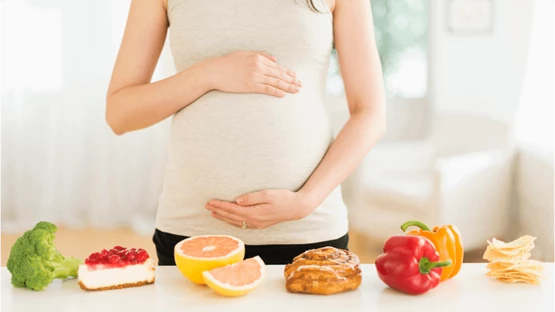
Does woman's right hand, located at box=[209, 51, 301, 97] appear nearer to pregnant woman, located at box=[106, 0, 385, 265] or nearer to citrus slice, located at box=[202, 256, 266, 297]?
pregnant woman, located at box=[106, 0, 385, 265]

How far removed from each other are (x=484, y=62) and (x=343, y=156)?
313 centimetres

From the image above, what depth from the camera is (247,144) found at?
1318 millimetres

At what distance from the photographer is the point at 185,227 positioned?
1.36 m

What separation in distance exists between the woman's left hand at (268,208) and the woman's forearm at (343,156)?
0.02 metres

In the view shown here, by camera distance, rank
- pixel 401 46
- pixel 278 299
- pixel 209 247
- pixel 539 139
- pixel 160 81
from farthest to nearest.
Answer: pixel 401 46
pixel 539 139
pixel 160 81
pixel 209 247
pixel 278 299

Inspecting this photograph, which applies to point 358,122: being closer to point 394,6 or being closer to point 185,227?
point 185,227

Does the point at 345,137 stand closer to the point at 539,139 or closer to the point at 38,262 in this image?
the point at 38,262

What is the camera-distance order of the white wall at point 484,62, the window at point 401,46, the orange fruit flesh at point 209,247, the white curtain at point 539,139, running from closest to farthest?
the orange fruit flesh at point 209,247 → the white curtain at point 539,139 → the white wall at point 484,62 → the window at point 401,46

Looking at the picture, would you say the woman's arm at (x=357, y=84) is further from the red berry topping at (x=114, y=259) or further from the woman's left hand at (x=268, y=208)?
the red berry topping at (x=114, y=259)

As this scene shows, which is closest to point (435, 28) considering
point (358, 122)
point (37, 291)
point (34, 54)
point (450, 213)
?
point (450, 213)

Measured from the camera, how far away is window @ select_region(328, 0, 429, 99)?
14.6 feet

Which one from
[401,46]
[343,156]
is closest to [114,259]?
[343,156]

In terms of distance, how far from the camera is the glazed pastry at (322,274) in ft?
3.26

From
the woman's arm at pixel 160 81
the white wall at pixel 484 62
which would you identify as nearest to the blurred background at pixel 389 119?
the white wall at pixel 484 62
